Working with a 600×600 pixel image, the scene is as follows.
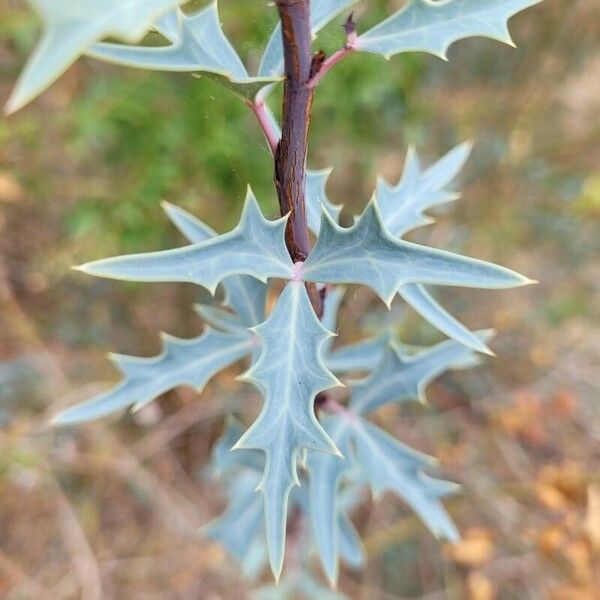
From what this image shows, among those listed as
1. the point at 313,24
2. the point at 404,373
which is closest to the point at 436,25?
the point at 313,24

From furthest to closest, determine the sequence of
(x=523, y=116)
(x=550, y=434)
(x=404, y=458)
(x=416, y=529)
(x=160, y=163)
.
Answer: (x=523, y=116) < (x=550, y=434) < (x=416, y=529) < (x=160, y=163) < (x=404, y=458)

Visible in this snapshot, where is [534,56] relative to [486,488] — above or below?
above

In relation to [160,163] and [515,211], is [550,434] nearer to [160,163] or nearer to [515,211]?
[515,211]

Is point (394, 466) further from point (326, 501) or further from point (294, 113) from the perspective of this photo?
point (294, 113)

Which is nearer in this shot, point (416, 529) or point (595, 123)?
point (416, 529)

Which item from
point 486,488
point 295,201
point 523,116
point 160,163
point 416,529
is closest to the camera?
point 295,201

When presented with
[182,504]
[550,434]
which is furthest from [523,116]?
[182,504]

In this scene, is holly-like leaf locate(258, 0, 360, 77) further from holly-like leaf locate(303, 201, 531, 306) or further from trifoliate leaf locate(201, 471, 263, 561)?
trifoliate leaf locate(201, 471, 263, 561)

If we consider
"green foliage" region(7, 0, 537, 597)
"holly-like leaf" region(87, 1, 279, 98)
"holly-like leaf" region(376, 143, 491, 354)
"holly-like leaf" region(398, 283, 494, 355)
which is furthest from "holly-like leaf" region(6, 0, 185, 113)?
"holly-like leaf" region(376, 143, 491, 354)
